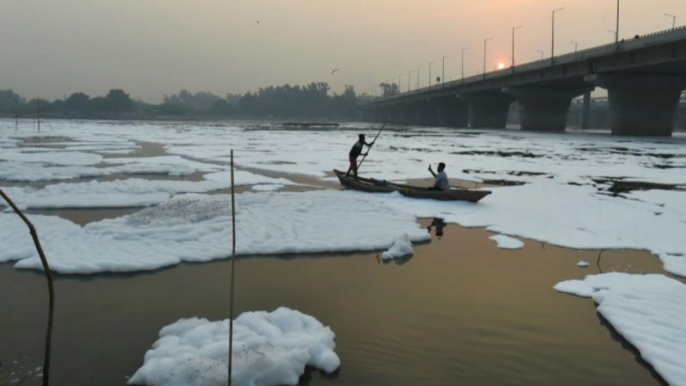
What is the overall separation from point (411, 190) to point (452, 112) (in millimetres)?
99508

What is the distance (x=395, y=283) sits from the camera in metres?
8.46

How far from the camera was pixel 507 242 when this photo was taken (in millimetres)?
11148

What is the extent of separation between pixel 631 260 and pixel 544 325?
13.3 feet

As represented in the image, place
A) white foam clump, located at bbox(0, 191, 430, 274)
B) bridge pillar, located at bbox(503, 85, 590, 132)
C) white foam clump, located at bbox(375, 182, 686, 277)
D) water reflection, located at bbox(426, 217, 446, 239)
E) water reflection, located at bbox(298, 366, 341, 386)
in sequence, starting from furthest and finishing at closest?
bridge pillar, located at bbox(503, 85, 590, 132) → water reflection, located at bbox(426, 217, 446, 239) → white foam clump, located at bbox(375, 182, 686, 277) → white foam clump, located at bbox(0, 191, 430, 274) → water reflection, located at bbox(298, 366, 341, 386)

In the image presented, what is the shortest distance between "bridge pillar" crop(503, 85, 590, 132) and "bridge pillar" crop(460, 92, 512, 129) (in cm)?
1526

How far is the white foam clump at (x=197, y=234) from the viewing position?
948 centimetres

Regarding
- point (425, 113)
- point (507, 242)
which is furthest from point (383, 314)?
point (425, 113)

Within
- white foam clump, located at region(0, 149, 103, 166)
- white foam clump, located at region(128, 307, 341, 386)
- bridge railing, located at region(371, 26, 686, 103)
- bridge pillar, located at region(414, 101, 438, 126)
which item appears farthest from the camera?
bridge pillar, located at region(414, 101, 438, 126)

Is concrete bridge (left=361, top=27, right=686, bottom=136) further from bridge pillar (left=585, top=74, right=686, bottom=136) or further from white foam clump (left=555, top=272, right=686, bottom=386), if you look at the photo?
white foam clump (left=555, top=272, right=686, bottom=386)

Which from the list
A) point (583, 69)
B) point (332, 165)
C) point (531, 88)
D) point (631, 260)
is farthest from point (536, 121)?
point (631, 260)

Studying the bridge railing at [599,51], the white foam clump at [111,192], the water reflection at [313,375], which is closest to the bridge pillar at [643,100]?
the bridge railing at [599,51]

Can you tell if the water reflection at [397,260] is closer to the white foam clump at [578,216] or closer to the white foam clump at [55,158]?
the white foam clump at [578,216]

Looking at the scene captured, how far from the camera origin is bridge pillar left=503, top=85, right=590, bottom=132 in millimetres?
74500

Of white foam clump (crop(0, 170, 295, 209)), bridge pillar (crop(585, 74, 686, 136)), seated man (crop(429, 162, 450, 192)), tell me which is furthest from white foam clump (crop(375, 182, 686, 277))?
bridge pillar (crop(585, 74, 686, 136))
